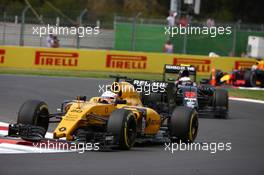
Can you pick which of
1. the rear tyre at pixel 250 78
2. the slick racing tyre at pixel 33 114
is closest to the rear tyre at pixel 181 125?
the slick racing tyre at pixel 33 114

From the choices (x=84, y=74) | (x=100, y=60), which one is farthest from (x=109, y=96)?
(x=100, y=60)

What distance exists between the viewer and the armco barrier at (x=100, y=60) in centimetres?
3309

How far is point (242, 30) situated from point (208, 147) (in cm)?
2574

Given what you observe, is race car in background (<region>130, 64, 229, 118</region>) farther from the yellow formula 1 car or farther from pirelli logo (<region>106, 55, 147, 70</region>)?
pirelli logo (<region>106, 55, 147, 70</region>)

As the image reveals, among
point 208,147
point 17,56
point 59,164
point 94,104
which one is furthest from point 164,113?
point 17,56

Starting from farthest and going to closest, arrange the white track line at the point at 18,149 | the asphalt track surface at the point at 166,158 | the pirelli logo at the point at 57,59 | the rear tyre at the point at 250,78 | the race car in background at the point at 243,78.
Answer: the pirelli logo at the point at 57,59 → the rear tyre at the point at 250,78 → the race car in background at the point at 243,78 → the white track line at the point at 18,149 → the asphalt track surface at the point at 166,158

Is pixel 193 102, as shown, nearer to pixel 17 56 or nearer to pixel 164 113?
pixel 164 113

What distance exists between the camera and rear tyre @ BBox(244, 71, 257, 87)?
30688 millimetres

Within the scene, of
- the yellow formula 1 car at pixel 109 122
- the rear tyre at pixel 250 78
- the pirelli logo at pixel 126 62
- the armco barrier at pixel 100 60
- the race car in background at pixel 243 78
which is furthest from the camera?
the pirelli logo at pixel 126 62

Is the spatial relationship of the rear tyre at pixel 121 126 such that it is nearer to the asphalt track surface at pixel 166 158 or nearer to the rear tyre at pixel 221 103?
the asphalt track surface at pixel 166 158

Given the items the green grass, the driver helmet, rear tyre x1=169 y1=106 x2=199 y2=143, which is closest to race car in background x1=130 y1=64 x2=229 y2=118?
rear tyre x1=169 y1=106 x2=199 y2=143

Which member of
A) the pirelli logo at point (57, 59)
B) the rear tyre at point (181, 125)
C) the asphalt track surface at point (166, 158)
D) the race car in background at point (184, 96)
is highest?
the pirelli logo at point (57, 59)

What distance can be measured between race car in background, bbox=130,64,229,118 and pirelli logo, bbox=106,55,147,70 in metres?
12.7

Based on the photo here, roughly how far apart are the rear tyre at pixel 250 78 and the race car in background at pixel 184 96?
8951 millimetres
